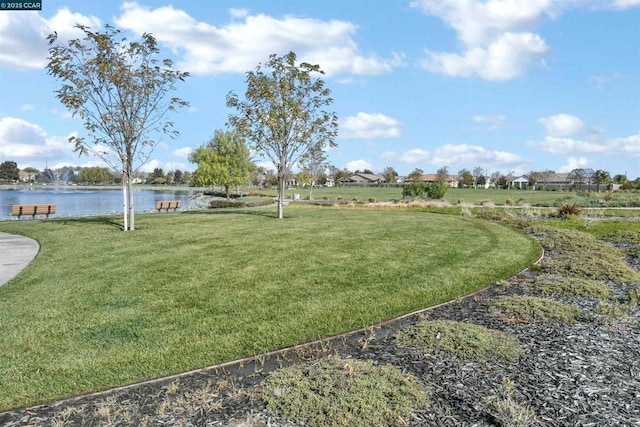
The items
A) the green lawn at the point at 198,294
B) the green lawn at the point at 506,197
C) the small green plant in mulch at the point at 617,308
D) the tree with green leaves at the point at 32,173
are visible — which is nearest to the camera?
the green lawn at the point at 198,294

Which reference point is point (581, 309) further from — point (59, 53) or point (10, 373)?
point (59, 53)

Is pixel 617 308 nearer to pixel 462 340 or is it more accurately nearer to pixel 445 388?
pixel 462 340

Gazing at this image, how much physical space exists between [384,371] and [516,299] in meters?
3.60

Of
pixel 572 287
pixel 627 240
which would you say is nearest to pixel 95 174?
pixel 627 240

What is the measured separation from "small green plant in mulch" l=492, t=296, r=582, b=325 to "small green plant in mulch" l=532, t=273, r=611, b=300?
87 centimetres

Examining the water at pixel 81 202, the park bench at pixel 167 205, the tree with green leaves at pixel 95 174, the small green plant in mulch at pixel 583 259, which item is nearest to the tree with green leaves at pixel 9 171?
the tree with green leaves at pixel 95 174

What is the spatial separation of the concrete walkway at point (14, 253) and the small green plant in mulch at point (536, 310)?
8819mm

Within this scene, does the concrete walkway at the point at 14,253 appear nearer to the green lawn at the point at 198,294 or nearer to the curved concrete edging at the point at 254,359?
the green lawn at the point at 198,294

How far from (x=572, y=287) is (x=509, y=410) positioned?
16.4ft

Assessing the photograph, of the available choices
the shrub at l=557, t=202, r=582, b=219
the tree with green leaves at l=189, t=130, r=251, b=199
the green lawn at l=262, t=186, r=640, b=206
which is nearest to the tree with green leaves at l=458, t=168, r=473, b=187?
the green lawn at l=262, t=186, r=640, b=206

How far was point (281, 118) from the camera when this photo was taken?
1697cm

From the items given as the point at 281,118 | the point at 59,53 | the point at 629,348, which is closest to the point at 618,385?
the point at 629,348

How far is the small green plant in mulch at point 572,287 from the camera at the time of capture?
702 centimetres

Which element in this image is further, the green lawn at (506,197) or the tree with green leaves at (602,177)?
the tree with green leaves at (602,177)
